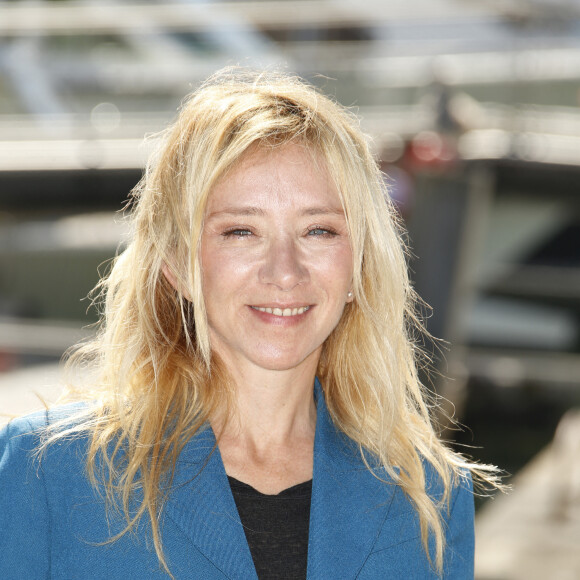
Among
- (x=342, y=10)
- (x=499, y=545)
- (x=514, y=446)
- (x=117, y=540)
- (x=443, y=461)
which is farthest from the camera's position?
(x=514, y=446)

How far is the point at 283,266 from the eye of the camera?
184 centimetres

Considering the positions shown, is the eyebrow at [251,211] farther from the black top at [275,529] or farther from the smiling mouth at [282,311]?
the black top at [275,529]

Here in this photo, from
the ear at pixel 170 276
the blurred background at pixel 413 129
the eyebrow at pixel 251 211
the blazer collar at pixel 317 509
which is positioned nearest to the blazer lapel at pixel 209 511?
the blazer collar at pixel 317 509

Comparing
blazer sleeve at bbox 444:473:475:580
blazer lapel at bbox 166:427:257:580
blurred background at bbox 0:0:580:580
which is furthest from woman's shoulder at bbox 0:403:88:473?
blurred background at bbox 0:0:580:580

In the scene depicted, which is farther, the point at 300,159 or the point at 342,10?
the point at 342,10

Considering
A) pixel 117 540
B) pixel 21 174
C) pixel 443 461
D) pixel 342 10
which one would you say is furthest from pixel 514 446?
pixel 117 540

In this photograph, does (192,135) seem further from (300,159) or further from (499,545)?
(499,545)

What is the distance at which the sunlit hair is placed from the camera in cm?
182

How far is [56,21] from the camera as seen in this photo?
8.59 m

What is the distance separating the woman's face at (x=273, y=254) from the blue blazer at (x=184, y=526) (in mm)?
236

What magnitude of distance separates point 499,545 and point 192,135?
4.62m

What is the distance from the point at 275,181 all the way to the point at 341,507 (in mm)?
691

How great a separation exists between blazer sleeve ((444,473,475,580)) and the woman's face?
505 millimetres

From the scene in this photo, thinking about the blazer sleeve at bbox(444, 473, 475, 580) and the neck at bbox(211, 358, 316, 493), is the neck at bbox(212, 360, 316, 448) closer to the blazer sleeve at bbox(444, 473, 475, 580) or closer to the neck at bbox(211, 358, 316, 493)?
the neck at bbox(211, 358, 316, 493)
